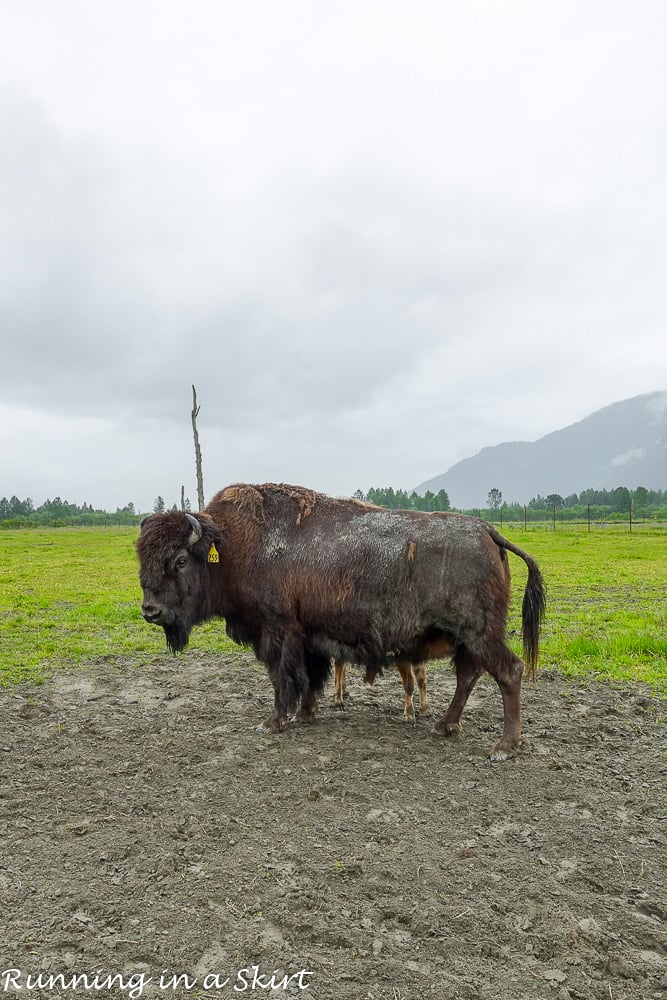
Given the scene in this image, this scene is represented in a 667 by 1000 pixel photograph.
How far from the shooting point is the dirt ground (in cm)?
310

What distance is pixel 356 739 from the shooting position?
6309mm

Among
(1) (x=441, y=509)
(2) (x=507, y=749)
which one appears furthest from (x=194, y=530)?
(1) (x=441, y=509)

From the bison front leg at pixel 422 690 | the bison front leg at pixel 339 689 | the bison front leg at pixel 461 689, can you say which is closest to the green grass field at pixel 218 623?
the bison front leg at pixel 422 690

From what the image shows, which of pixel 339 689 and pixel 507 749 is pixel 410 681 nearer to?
pixel 339 689

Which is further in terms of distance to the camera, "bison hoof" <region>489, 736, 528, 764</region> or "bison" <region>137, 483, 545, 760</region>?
"bison" <region>137, 483, 545, 760</region>

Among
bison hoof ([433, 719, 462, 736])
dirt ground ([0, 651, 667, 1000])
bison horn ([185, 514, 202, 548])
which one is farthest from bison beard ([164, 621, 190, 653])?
bison hoof ([433, 719, 462, 736])

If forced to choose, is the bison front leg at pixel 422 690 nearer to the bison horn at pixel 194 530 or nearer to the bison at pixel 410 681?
the bison at pixel 410 681

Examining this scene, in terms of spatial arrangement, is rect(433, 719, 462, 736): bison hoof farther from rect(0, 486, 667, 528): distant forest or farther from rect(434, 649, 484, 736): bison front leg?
rect(0, 486, 667, 528): distant forest

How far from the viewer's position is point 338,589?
21.4 feet

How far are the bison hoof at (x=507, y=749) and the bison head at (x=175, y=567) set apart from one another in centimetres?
347

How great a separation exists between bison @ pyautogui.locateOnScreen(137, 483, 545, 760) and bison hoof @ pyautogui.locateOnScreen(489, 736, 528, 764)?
0.01 m

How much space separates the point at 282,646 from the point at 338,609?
2.65ft

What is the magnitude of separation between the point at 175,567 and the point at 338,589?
72.0 inches

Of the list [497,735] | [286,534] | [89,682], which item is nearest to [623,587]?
[497,735]
